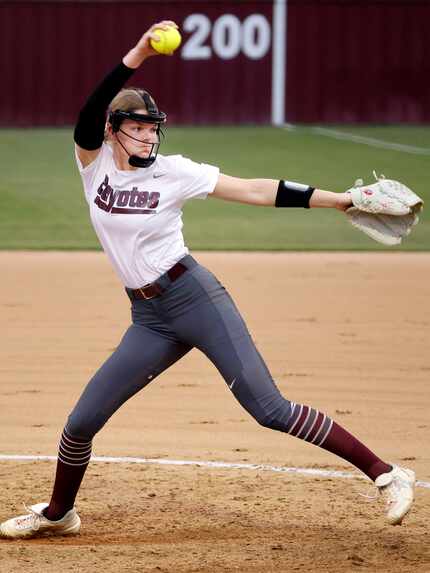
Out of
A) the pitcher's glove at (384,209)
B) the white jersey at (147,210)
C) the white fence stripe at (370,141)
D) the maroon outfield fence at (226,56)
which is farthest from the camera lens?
the maroon outfield fence at (226,56)

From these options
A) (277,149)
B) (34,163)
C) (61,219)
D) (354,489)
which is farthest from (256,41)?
(354,489)

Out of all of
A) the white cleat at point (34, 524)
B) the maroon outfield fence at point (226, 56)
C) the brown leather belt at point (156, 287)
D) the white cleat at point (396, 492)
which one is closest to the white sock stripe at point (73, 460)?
the white cleat at point (34, 524)

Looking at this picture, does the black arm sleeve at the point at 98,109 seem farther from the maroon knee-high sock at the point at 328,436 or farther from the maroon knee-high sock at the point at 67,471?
the maroon knee-high sock at the point at 328,436

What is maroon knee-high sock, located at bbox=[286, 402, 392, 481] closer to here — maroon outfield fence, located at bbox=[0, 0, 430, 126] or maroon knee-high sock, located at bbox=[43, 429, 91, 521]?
maroon knee-high sock, located at bbox=[43, 429, 91, 521]

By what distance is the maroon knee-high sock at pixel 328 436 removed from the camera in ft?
18.3

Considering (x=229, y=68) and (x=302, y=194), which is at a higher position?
(x=302, y=194)

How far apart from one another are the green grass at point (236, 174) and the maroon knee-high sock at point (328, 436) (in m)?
9.61

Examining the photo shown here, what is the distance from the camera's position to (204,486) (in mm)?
6879

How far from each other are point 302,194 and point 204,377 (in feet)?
12.9

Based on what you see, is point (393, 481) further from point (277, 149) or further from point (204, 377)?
point (277, 149)

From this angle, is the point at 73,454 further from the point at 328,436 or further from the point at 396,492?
the point at 396,492

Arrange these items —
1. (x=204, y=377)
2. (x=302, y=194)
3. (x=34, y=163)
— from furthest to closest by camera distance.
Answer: (x=34, y=163) < (x=204, y=377) < (x=302, y=194)

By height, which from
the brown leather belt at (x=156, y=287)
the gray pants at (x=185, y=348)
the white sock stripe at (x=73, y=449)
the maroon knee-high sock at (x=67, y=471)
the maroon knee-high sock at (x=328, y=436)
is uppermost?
the brown leather belt at (x=156, y=287)

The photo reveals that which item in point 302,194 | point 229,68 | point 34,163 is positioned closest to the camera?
point 302,194
